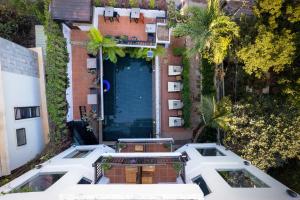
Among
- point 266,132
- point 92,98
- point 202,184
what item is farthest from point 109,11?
point 202,184

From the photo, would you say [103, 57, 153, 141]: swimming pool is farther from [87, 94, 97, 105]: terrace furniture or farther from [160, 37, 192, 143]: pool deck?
[87, 94, 97, 105]: terrace furniture

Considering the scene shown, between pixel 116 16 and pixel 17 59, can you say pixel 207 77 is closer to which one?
pixel 116 16

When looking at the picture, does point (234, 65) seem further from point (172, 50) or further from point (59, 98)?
point (59, 98)

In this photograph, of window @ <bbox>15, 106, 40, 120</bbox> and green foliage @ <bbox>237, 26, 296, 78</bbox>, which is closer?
green foliage @ <bbox>237, 26, 296, 78</bbox>

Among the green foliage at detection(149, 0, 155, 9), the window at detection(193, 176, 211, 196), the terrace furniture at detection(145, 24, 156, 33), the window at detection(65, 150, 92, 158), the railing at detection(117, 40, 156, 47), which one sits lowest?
the window at detection(193, 176, 211, 196)

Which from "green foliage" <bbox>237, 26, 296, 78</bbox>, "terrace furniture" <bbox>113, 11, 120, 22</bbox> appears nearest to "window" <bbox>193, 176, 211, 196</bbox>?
"green foliage" <bbox>237, 26, 296, 78</bbox>

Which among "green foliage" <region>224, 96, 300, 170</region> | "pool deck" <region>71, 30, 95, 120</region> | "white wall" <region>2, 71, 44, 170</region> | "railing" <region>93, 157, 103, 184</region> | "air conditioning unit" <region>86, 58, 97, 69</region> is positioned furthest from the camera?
"pool deck" <region>71, 30, 95, 120</region>
